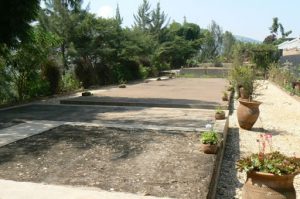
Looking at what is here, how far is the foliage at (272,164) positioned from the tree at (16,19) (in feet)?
29.2

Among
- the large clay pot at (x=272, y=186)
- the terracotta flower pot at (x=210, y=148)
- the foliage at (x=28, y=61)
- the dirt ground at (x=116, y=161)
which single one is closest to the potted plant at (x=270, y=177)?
the large clay pot at (x=272, y=186)

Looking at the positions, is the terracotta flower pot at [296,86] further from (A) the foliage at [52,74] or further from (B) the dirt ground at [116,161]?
(B) the dirt ground at [116,161]

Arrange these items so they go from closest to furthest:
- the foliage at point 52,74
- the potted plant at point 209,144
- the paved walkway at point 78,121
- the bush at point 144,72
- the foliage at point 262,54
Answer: the paved walkway at point 78,121
the potted plant at point 209,144
the foliage at point 52,74
the bush at point 144,72
the foliage at point 262,54

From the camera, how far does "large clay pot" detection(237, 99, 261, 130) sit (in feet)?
31.9

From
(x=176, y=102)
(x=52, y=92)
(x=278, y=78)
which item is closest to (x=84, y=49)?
(x=52, y=92)

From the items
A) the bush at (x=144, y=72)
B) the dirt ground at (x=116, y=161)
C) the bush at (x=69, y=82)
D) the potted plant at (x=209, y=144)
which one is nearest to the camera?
the dirt ground at (x=116, y=161)

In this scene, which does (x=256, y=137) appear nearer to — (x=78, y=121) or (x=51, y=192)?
A: (x=78, y=121)

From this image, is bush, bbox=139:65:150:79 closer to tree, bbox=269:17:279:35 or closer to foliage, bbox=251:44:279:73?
foliage, bbox=251:44:279:73

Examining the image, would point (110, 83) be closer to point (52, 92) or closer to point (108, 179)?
point (52, 92)

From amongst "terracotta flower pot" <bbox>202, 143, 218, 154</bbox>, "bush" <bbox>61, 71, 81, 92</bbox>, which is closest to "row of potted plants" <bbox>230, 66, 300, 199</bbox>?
"terracotta flower pot" <bbox>202, 143, 218, 154</bbox>

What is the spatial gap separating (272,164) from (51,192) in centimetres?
254

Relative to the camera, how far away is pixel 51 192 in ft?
15.8

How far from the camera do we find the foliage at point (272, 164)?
430cm

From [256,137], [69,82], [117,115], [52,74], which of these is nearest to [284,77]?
[69,82]
